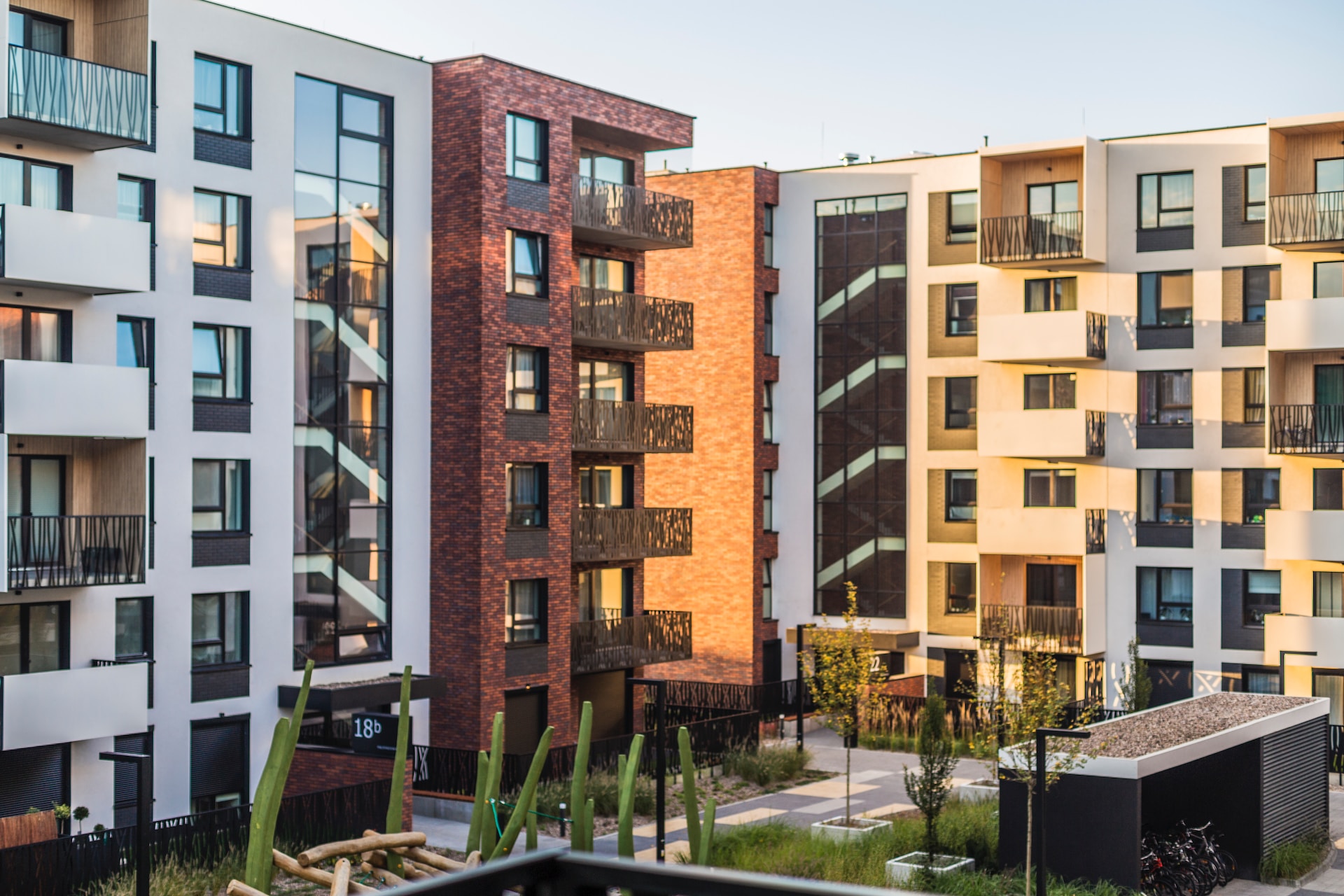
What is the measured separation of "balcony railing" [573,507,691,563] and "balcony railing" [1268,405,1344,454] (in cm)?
1462

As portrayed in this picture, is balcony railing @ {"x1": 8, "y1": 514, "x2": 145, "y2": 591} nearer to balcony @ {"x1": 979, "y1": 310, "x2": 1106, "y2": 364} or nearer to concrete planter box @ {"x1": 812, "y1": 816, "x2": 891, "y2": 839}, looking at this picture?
concrete planter box @ {"x1": 812, "y1": 816, "x2": 891, "y2": 839}

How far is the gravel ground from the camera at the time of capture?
23766mm

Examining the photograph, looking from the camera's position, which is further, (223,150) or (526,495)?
(526,495)

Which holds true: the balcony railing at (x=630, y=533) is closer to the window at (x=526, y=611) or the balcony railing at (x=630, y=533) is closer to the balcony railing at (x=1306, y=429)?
the window at (x=526, y=611)

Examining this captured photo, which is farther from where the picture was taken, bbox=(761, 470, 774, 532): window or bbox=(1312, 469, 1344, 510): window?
bbox=(761, 470, 774, 532): window

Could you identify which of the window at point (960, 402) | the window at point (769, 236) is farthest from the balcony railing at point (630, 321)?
the window at point (960, 402)

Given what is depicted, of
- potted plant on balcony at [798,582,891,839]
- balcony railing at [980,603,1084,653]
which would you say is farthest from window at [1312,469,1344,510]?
potted plant on balcony at [798,582,891,839]

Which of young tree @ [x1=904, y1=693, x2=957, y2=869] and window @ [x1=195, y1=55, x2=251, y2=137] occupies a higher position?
window @ [x1=195, y1=55, x2=251, y2=137]

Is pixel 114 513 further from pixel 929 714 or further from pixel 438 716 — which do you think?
pixel 929 714

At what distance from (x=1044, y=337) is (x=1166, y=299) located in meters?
3.56

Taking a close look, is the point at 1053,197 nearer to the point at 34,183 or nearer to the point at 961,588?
the point at 961,588

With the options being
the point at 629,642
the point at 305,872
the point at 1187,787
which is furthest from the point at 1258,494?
the point at 305,872

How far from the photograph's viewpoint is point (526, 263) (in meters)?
33.6

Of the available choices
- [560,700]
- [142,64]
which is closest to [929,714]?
[560,700]
